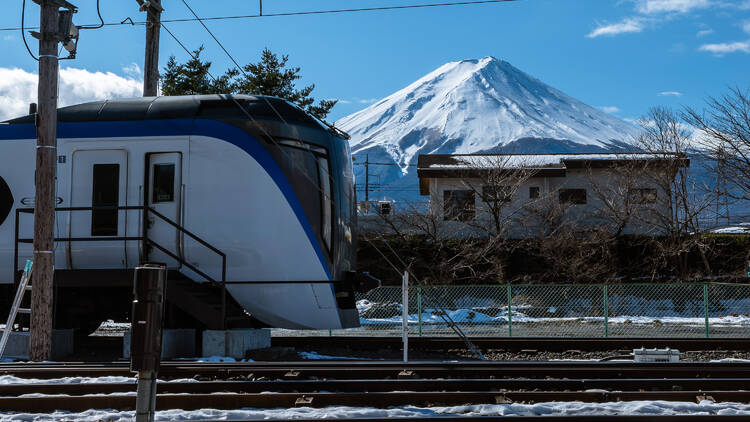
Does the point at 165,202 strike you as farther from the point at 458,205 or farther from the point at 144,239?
the point at 458,205

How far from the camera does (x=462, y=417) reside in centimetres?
546

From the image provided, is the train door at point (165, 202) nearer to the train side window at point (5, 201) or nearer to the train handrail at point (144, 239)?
the train handrail at point (144, 239)

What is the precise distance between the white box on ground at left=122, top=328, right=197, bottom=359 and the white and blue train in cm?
46

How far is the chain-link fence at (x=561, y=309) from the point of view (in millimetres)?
18578

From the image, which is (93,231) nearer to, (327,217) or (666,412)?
(327,217)

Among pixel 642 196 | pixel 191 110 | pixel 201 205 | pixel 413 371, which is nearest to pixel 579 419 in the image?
pixel 413 371

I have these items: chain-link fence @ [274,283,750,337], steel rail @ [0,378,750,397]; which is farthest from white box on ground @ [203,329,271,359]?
chain-link fence @ [274,283,750,337]

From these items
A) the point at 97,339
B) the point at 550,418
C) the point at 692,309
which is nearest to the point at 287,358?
the point at 97,339

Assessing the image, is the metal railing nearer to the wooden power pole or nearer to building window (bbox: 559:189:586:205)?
the wooden power pole

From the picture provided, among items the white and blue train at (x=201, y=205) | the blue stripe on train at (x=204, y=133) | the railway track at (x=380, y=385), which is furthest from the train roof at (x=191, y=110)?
the railway track at (x=380, y=385)

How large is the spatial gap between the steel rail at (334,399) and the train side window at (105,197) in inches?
191

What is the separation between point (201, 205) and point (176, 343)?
83.5 inches

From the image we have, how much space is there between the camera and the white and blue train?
1050cm

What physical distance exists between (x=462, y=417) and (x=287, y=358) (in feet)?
18.6
